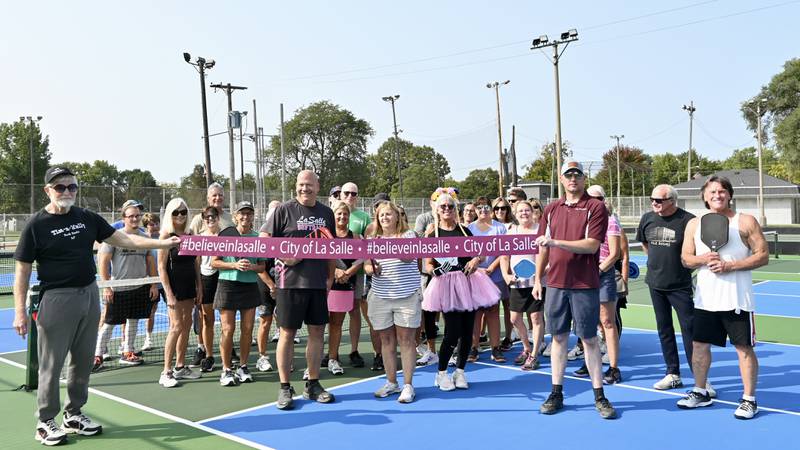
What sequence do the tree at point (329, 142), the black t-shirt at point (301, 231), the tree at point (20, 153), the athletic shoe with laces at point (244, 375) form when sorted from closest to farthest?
the black t-shirt at point (301, 231), the athletic shoe with laces at point (244, 375), the tree at point (20, 153), the tree at point (329, 142)

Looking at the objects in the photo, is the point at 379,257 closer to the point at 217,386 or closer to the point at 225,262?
the point at 225,262

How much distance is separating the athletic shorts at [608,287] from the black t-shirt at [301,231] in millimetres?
2778

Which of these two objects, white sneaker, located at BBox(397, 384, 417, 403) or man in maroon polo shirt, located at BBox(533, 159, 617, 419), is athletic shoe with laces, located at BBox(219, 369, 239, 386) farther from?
man in maroon polo shirt, located at BBox(533, 159, 617, 419)

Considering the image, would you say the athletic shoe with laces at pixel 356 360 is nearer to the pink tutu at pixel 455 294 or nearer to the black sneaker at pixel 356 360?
the black sneaker at pixel 356 360

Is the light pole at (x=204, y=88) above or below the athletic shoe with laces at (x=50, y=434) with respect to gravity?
above

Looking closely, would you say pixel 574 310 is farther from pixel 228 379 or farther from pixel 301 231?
pixel 228 379

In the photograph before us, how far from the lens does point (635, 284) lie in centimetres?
1488

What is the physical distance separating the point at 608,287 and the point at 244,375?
3.85 metres

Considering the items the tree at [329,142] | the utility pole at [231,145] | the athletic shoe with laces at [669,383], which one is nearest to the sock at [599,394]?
the athletic shoe with laces at [669,383]

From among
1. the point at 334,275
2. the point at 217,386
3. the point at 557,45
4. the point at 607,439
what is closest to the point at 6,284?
the point at 217,386

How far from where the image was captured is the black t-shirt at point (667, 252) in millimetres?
5879

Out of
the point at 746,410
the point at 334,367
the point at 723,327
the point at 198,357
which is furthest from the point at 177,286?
the point at 746,410

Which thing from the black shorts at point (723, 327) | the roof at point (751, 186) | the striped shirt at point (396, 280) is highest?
the roof at point (751, 186)

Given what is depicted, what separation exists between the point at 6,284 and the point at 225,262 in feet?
44.2
